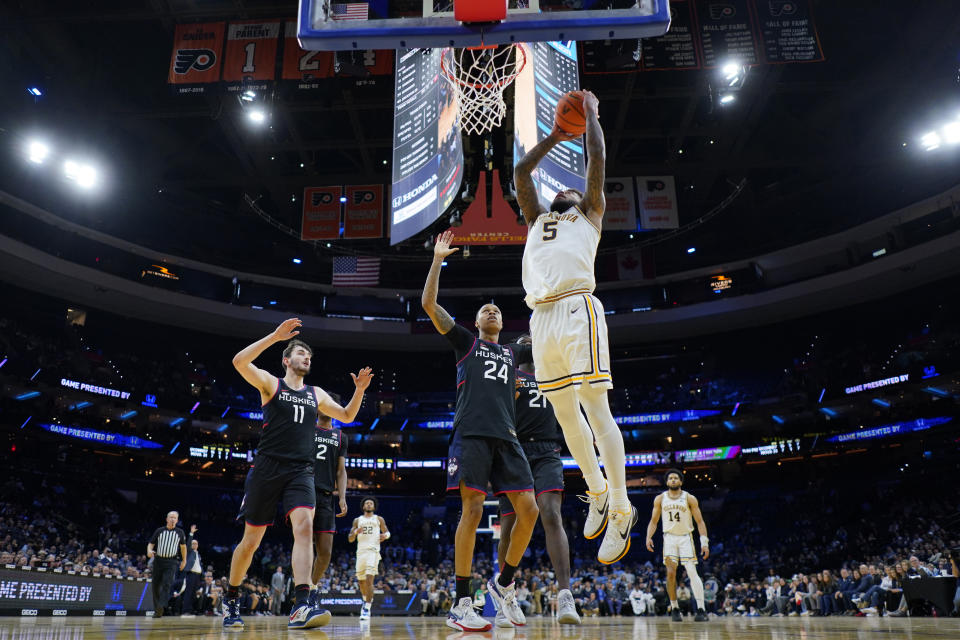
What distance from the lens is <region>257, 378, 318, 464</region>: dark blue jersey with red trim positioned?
5.35m

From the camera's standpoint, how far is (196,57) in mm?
12961

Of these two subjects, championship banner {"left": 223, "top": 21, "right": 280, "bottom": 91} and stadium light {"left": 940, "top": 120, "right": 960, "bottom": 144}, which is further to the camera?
stadium light {"left": 940, "top": 120, "right": 960, "bottom": 144}

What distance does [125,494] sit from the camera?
28.2m

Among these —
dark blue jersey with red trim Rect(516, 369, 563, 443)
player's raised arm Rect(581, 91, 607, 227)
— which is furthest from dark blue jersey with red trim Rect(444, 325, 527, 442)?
player's raised arm Rect(581, 91, 607, 227)

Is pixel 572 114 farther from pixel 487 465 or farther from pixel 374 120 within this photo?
pixel 374 120

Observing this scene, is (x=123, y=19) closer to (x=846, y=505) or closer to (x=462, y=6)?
(x=462, y=6)

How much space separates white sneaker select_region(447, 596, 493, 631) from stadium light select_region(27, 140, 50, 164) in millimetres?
20945

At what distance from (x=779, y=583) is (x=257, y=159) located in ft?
61.8

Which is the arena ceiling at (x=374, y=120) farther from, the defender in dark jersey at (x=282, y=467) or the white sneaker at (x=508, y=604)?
the white sneaker at (x=508, y=604)

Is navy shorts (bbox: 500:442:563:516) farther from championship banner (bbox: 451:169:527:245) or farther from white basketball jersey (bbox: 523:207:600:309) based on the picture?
championship banner (bbox: 451:169:527:245)

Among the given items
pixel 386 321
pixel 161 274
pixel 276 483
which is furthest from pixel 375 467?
pixel 276 483

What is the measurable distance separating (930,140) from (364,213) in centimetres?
1687

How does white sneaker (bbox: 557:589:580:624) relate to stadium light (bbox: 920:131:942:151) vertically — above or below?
below

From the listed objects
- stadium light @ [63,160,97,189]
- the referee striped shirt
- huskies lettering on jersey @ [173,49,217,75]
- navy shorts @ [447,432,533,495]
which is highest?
stadium light @ [63,160,97,189]
